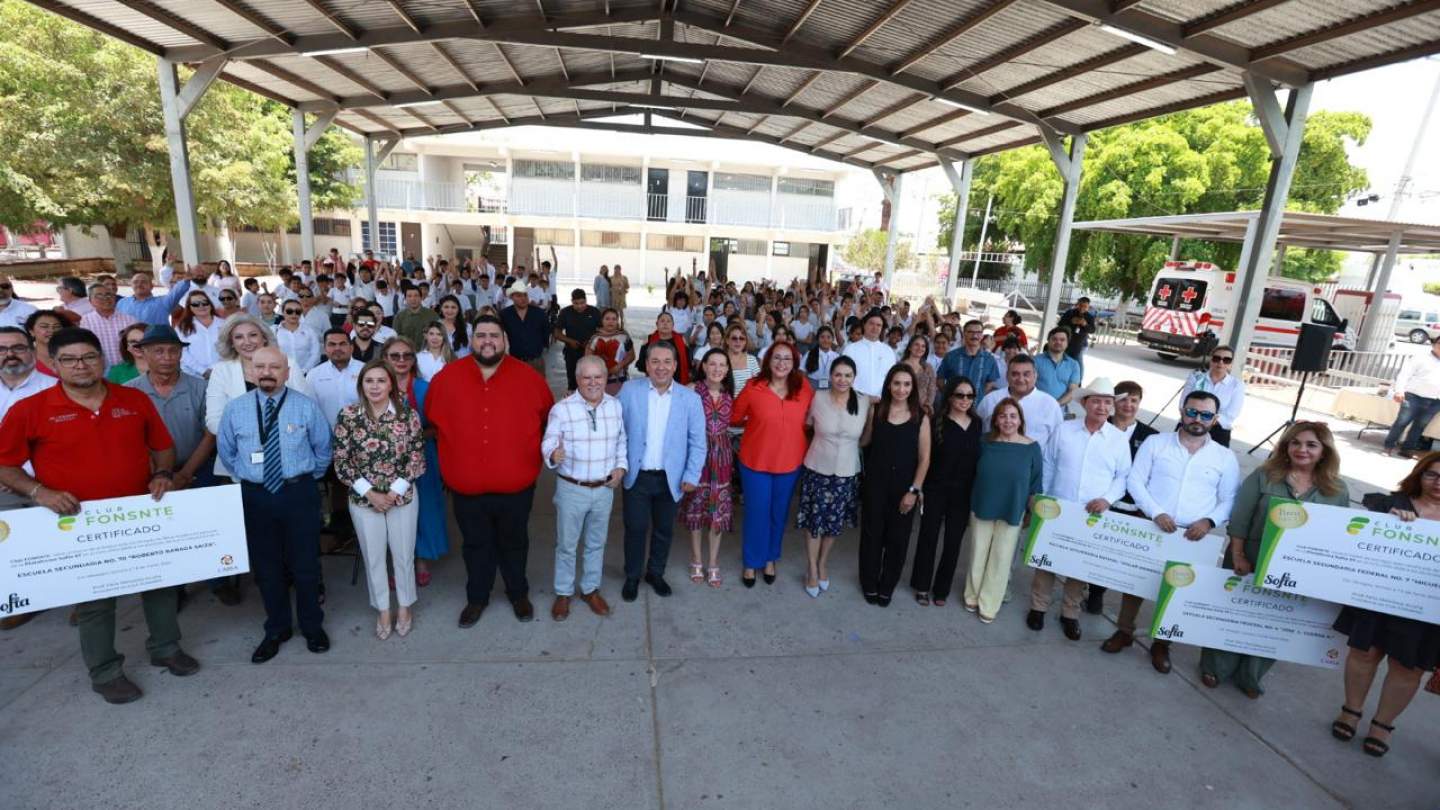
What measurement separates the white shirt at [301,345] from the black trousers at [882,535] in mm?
4331

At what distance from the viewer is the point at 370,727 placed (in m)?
3.07

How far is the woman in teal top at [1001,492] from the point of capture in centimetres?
396

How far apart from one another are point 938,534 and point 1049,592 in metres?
0.74

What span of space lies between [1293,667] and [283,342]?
23.2 feet

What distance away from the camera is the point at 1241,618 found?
140 inches

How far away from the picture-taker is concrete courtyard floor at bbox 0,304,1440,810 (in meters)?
2.83

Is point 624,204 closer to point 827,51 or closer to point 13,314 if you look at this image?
point 827,51

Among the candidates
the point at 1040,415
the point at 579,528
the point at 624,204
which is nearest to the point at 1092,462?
the point at 1040,415

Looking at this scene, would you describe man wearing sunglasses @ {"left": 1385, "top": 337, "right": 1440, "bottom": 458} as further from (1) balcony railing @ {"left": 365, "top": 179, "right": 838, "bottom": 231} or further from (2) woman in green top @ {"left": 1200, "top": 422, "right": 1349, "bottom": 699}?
(1) balcony railing @ {"left": 365, "top": 179, "right": 838, "bottom": 231}

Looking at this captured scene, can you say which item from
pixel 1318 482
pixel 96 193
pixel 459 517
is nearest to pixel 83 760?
pixel 459 517

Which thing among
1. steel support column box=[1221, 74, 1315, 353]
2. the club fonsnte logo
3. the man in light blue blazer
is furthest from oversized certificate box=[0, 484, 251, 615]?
steel support column box=[1221, 74, 1315, 353]

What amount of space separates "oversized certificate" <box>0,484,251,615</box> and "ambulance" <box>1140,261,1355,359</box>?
672 inches

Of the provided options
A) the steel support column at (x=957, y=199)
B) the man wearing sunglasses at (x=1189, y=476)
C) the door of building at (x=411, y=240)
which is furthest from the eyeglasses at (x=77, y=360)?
the door of building at (x=411, y=240)

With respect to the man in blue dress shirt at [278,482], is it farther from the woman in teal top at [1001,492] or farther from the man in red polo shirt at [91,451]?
the woman in teal top at [1001,492]
